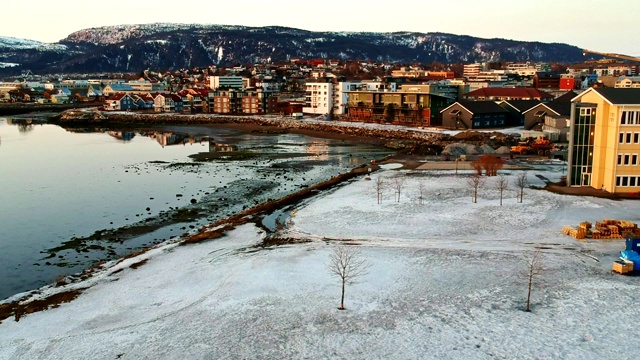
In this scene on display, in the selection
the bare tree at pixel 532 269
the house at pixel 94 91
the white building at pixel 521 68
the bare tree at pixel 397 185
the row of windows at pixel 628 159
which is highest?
the white building at pixel 521 68

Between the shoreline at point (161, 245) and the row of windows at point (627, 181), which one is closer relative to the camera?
the shoreline at point (161, 245)

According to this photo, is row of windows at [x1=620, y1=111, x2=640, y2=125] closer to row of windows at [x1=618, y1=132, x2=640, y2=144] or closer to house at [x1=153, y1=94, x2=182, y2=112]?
row of windows at [x1=618, y1=132, x2=640, y2=144]

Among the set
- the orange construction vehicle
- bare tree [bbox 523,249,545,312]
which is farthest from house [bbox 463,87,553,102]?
bare tree [bbox 523,249,545,312]

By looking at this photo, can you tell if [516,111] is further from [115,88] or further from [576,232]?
[115,88]

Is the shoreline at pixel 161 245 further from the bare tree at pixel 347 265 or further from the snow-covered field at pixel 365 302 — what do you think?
the bare tree at pixel 347 265

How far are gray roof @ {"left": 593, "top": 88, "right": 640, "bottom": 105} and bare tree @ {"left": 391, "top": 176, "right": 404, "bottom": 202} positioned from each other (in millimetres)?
9775

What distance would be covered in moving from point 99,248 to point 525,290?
14168mm

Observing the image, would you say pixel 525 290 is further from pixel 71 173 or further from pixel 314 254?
pixel 71 173

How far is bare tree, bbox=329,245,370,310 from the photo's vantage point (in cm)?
1391

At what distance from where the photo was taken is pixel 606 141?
931 inches

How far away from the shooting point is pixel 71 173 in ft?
113

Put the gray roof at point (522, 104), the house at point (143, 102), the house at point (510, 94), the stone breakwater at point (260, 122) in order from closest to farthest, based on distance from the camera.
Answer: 1. the stone breakwater at point (260, 122)
2. the gray roof at point (522, 104)
3. the house at point (510, 94)
4. the house at point (143, 102)

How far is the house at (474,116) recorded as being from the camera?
164ft

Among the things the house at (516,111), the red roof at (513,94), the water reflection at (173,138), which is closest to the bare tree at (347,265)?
the water reflection at (173,138)
